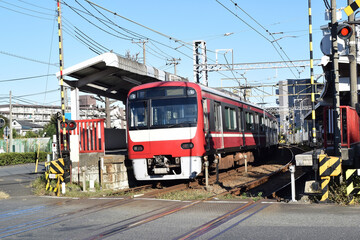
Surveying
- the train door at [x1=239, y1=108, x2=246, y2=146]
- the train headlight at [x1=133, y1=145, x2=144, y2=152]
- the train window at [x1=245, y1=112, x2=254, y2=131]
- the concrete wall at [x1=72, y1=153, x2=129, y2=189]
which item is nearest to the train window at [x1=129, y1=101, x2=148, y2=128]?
the train headlight at [x1=133, y1=145, x2=144, y2=152]

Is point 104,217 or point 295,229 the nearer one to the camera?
point 295,229

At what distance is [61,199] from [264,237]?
7217 mm

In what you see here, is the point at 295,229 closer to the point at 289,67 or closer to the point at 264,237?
the point at 264,237

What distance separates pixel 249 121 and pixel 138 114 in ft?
28.4

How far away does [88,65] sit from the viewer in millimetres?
14602

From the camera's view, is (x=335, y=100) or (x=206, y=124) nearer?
(x=335, y=100)

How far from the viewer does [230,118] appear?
1803 cm

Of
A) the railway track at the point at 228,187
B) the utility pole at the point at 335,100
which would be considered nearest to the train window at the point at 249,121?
the railway track at the point at 228,187

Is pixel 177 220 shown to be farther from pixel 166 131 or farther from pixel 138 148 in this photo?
pixel 138 148

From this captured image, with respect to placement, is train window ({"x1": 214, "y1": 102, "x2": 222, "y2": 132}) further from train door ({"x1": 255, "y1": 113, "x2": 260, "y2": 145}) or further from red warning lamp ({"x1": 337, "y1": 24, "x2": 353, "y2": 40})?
train door ({"x1": 255, "y1": 113, "x2": 260, "y2": 145})

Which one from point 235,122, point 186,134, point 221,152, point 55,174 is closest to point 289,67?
point 235,122

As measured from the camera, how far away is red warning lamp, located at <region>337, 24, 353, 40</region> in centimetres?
1125

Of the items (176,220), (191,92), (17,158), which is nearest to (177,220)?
(176,220)

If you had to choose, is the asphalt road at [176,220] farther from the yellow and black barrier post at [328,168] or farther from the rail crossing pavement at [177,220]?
the yellow and black barrier post at [328,168]
